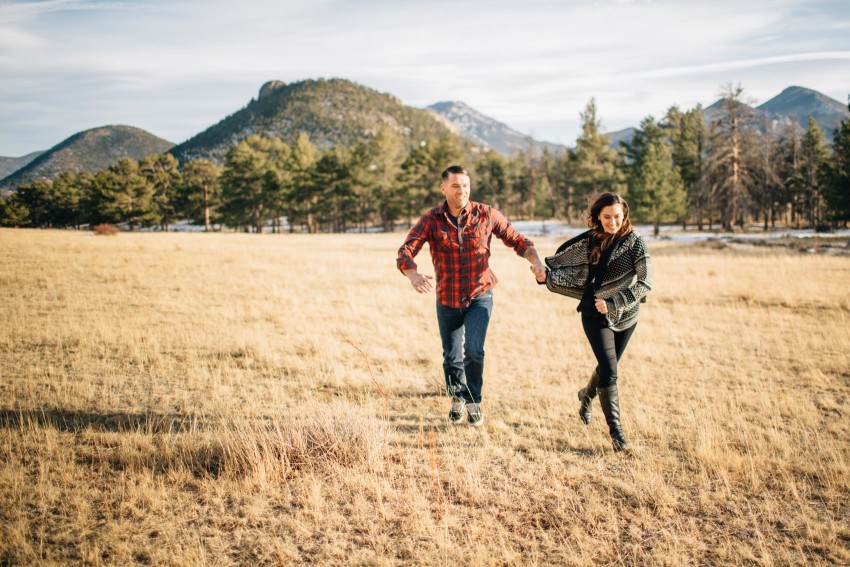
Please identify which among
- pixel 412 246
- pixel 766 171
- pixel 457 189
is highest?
pixel 766 171

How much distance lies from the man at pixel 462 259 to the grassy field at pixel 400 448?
96 cm

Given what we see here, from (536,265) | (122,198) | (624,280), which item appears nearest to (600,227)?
(624,280)

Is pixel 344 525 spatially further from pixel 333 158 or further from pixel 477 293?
pixel 333 158

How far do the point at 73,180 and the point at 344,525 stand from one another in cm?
9749

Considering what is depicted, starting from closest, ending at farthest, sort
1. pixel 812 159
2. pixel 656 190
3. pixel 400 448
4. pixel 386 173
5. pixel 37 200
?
pixel 400 448, pixel 656 190, pixel 812 159, pixel 386 173, pixel 37 200

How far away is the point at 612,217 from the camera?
399cm

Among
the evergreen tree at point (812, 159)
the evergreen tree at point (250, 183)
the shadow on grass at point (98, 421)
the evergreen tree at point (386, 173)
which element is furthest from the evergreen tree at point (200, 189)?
the evergreen tree at point (812, 159)

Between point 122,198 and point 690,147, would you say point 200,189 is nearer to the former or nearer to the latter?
point 122,198

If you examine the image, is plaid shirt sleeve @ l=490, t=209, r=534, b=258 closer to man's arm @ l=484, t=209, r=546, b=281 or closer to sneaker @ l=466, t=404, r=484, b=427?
man's arm @ l=484, t=209, r=546, b=281

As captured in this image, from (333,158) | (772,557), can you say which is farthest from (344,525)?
(333,158)

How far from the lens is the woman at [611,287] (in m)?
4.01

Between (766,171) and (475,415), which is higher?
(766,171)

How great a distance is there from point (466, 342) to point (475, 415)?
82 centimetres

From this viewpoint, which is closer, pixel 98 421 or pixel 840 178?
pixel 98 421
